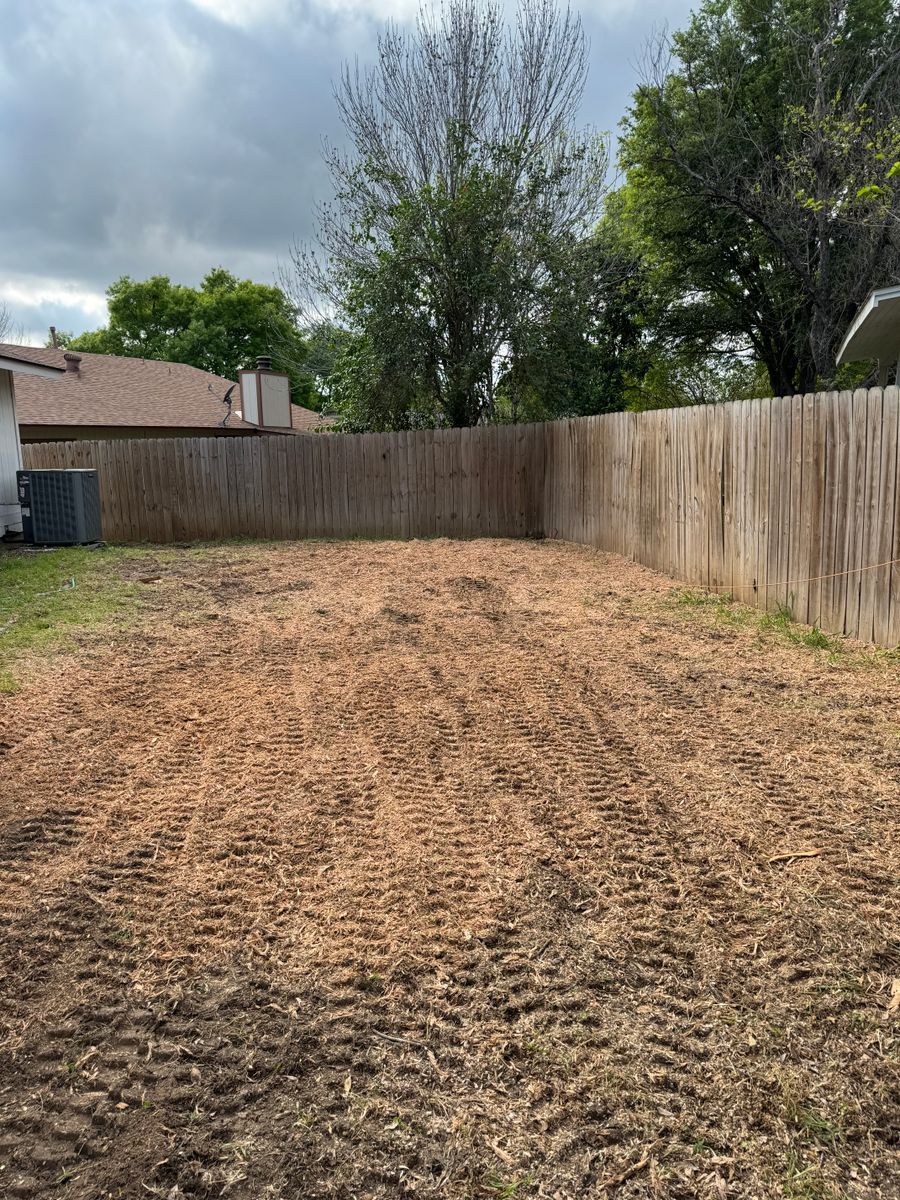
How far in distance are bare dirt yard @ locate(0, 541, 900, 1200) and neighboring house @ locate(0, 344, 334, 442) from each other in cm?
1639

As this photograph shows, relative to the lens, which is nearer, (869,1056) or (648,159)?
(869,1056)

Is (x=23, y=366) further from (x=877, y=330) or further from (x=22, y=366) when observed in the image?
(x=877, y=330)

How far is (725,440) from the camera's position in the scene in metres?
7.06

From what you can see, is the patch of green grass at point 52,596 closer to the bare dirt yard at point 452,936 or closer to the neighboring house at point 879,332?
the bare dirt yard at point 452,936

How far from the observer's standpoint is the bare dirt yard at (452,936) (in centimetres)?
170

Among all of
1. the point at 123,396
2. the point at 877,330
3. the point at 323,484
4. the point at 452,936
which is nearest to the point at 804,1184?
the point at 452,936

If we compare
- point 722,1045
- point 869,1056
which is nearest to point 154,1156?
point 722,1045

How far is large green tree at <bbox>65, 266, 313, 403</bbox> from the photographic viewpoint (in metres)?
39.2

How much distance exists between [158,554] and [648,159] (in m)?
13.6

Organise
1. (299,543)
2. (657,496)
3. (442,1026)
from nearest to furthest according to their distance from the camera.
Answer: (442,1026), (657,496), (299,543)

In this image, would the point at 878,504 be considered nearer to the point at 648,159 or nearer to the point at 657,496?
the point at 657,496

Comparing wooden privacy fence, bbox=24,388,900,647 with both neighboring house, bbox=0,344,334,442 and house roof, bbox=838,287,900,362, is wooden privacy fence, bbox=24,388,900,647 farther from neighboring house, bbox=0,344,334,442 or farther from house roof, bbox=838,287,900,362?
neighboring house, bbox=0,344,334,442

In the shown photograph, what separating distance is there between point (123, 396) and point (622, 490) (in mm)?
16684

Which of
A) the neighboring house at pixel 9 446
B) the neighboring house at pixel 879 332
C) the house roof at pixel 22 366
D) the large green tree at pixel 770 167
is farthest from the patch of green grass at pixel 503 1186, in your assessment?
the large green tree at pixel 770 167
